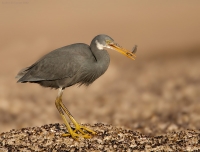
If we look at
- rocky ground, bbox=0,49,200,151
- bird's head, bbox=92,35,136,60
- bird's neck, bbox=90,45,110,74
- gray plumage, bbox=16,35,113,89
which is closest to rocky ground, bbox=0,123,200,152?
rocky ground, bbox=0,49,200,151

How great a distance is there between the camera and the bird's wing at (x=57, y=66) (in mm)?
9203

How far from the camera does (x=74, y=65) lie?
918 cm

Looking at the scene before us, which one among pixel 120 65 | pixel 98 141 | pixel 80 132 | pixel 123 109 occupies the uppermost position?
pixel 120 65

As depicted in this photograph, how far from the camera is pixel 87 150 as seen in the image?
8.73 m

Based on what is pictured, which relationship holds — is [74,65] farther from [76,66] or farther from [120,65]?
[120,65]

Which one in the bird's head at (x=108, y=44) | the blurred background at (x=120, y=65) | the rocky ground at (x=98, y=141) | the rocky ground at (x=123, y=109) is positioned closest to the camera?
the rocky ground at (x=98, y=141)

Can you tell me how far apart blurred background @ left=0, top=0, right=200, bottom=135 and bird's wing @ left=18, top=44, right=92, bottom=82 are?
3.86 metres

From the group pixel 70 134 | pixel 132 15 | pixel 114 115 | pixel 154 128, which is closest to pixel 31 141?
pixel 70 134

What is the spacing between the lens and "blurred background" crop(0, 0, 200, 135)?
50.2 feet

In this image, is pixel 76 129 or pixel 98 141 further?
pixel 76 129

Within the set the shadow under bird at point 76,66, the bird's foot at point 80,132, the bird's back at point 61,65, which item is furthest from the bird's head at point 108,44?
the bird's foot at point 80,132

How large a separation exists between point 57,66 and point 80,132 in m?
1.38

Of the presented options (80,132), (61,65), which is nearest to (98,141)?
(80,132)

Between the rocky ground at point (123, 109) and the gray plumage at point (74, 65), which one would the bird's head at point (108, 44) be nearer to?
the gray plumage at point (74, 65)
